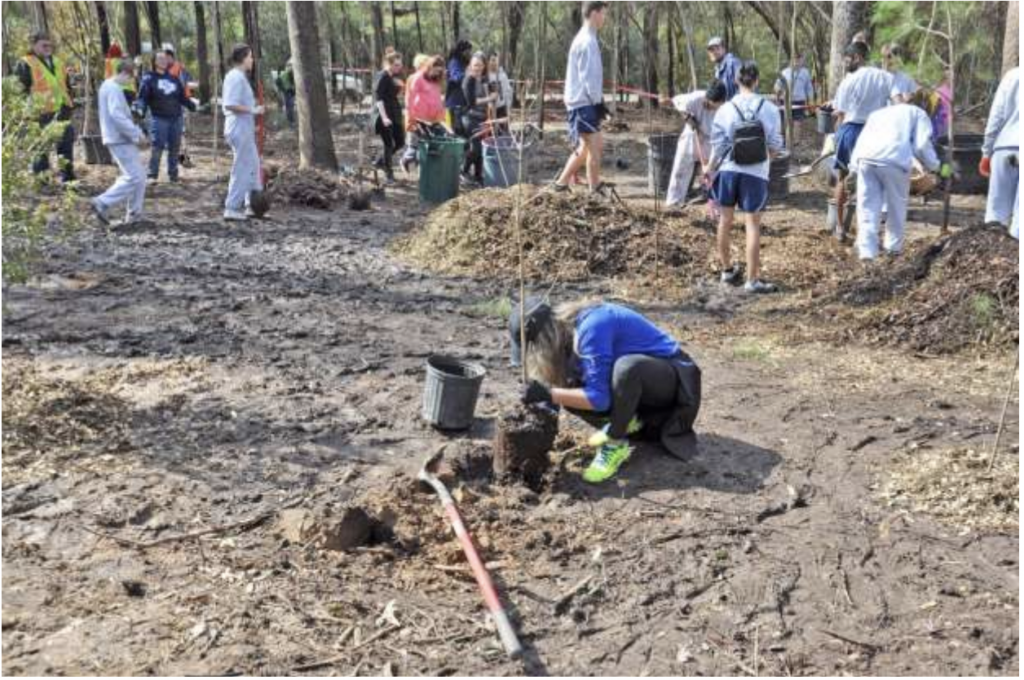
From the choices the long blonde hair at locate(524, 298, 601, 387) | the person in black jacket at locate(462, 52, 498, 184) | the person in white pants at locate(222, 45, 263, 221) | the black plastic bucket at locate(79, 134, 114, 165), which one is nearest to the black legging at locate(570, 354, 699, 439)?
the long blonde hair at locate(524, 298, 601, 387)

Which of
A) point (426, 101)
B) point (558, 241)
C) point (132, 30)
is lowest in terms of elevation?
point (558, 241)

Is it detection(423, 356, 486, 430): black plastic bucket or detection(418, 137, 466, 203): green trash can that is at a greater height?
detection(418, 137, 466, 203): green trash can

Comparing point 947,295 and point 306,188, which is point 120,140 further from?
point 947,295

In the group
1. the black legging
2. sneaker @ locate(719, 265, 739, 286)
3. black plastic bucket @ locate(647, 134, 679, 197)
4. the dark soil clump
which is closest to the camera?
the dark soil clump

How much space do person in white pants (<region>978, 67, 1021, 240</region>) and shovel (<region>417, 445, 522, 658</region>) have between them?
5624 mm

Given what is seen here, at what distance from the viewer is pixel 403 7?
3434 cm

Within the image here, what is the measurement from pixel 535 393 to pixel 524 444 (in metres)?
0.23

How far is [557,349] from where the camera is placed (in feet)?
15.8

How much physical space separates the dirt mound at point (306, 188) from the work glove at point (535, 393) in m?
7.90

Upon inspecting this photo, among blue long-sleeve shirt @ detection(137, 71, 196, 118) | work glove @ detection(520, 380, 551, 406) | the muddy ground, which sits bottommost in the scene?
the muddy ground

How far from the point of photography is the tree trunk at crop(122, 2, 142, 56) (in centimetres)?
2178

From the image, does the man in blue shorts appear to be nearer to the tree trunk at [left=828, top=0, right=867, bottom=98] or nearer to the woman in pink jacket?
the tree trunk at [left=828, top=0, right=867, bottom=98]

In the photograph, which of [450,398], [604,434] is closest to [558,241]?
[450,398]

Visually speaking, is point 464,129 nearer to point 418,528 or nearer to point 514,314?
point 514,314
